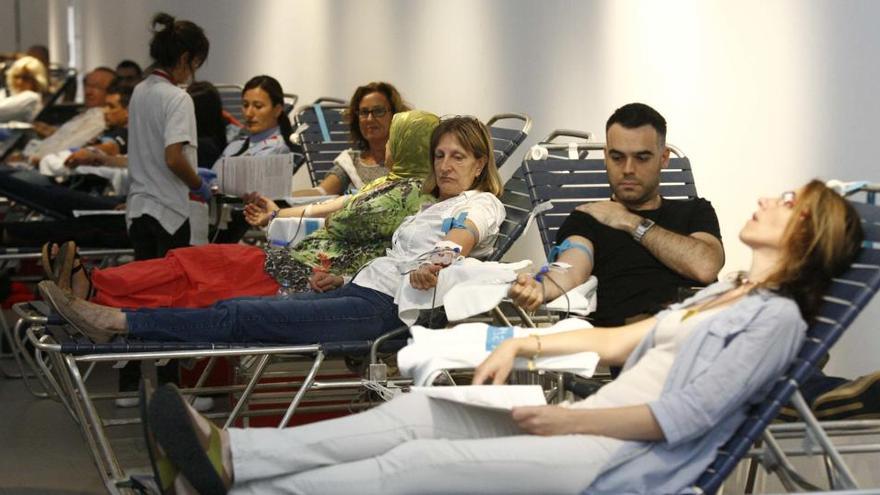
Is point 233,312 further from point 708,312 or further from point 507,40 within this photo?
point 507,40

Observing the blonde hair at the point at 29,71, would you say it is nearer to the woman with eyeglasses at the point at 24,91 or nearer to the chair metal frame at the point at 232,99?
the woman with eyeglasses at the point at 24,91

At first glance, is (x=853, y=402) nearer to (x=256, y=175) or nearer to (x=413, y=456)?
(x=413, y=456)

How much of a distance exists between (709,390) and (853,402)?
67 cm

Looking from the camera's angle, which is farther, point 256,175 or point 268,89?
point 268,89

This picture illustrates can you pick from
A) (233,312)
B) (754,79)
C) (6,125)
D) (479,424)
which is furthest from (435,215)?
(6,125)

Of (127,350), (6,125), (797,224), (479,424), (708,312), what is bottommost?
(6,125)

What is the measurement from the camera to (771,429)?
286 cm

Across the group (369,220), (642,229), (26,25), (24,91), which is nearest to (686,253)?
(642,229)

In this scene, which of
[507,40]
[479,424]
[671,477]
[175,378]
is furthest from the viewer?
[507,40]

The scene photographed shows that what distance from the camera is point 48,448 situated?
5004mm

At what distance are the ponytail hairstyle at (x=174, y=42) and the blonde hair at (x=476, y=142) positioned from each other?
5.19 ft

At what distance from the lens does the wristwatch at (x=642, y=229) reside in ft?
12.6

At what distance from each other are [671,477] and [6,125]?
9.05 meters

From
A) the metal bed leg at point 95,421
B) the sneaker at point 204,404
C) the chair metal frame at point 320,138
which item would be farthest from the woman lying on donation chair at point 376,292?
the chair metal frame at point 320,138
